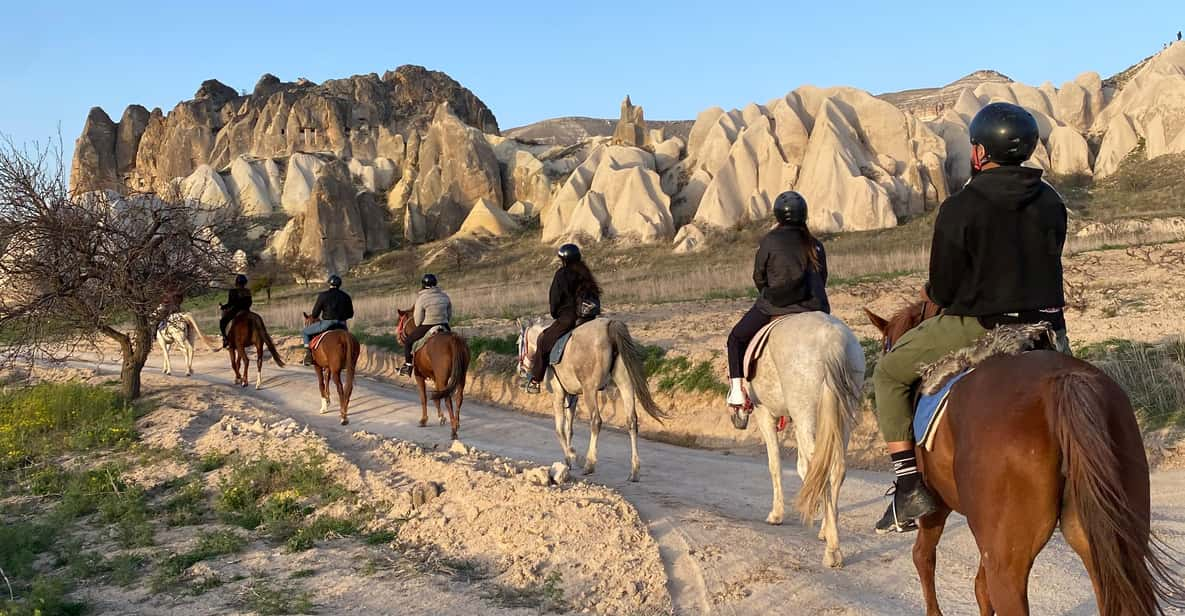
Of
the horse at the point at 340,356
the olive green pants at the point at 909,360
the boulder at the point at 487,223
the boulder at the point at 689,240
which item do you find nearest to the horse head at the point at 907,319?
the olive green pants at the point at 909,360

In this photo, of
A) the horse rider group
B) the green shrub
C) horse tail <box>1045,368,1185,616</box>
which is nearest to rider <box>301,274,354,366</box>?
the green shrub

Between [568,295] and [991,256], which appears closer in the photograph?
[991,256]

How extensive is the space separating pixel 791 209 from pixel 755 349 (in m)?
1.32

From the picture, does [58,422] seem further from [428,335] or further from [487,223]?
[487,223]

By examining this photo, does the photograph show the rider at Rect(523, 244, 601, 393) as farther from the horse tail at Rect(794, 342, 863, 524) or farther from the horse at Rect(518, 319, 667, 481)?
the horse tail at Rect(794, 342, 863, 524)

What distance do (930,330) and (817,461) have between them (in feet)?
6.78

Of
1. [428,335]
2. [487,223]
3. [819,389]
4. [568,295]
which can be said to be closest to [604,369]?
[568,295]

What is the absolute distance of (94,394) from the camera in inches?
656

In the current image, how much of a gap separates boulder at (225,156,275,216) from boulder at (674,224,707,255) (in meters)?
45.8

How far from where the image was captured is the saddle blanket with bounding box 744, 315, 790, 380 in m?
7.90

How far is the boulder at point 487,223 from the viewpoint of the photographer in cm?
6775

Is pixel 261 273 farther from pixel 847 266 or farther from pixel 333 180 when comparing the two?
pixel 847 266

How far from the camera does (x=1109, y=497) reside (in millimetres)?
3285

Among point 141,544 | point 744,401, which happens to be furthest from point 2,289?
point 744,401
